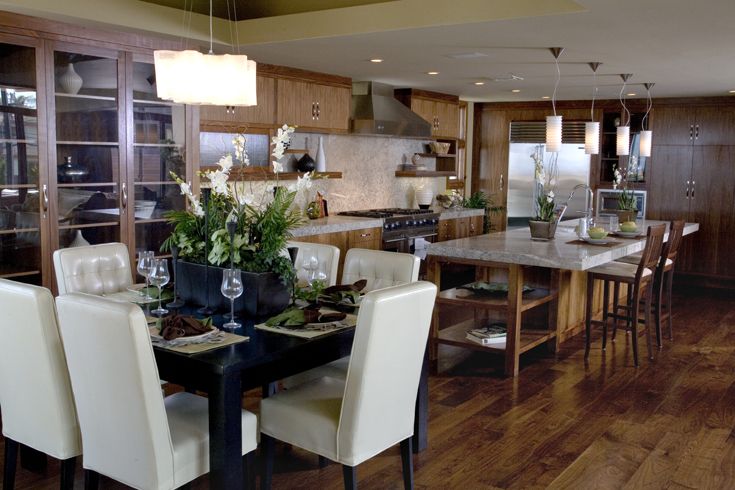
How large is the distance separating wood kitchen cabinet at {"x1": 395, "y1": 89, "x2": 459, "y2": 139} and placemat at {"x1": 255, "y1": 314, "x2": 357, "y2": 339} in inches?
214

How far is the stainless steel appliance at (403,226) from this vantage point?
7273mm

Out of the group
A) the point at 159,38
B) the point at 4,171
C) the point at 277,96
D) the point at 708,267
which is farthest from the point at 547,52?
the point at 708,267

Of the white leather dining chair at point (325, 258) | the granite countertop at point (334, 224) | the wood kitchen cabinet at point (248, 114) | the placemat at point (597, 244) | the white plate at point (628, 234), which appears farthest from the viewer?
the granite countertop at point (334, 224)

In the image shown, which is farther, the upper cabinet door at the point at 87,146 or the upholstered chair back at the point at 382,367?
the upper cabinet door at the point at 87,146

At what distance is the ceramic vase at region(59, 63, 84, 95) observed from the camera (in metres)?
4.66

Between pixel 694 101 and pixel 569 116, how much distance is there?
56.9 inches

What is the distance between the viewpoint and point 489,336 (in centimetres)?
497

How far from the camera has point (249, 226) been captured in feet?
10.4

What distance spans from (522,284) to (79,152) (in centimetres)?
303

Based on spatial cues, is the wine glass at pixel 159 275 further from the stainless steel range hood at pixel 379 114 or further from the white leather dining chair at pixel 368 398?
the stainless steel range hood at pixel 379 114

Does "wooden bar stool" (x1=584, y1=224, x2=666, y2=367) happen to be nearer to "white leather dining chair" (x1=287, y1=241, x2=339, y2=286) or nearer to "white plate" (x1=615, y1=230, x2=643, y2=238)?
"white plate" (x1=615, y1=230, x2=643, y2=238)

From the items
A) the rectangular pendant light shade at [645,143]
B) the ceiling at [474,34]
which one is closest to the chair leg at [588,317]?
the ceiling at [474,34]

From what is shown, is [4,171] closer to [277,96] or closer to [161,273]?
[161,273]

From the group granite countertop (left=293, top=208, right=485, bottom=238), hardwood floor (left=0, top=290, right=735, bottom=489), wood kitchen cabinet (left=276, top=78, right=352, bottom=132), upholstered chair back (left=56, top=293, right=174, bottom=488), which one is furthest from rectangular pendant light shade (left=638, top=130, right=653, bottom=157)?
upholstered chair back (left=56, top=293, right=174, bottom=488)
